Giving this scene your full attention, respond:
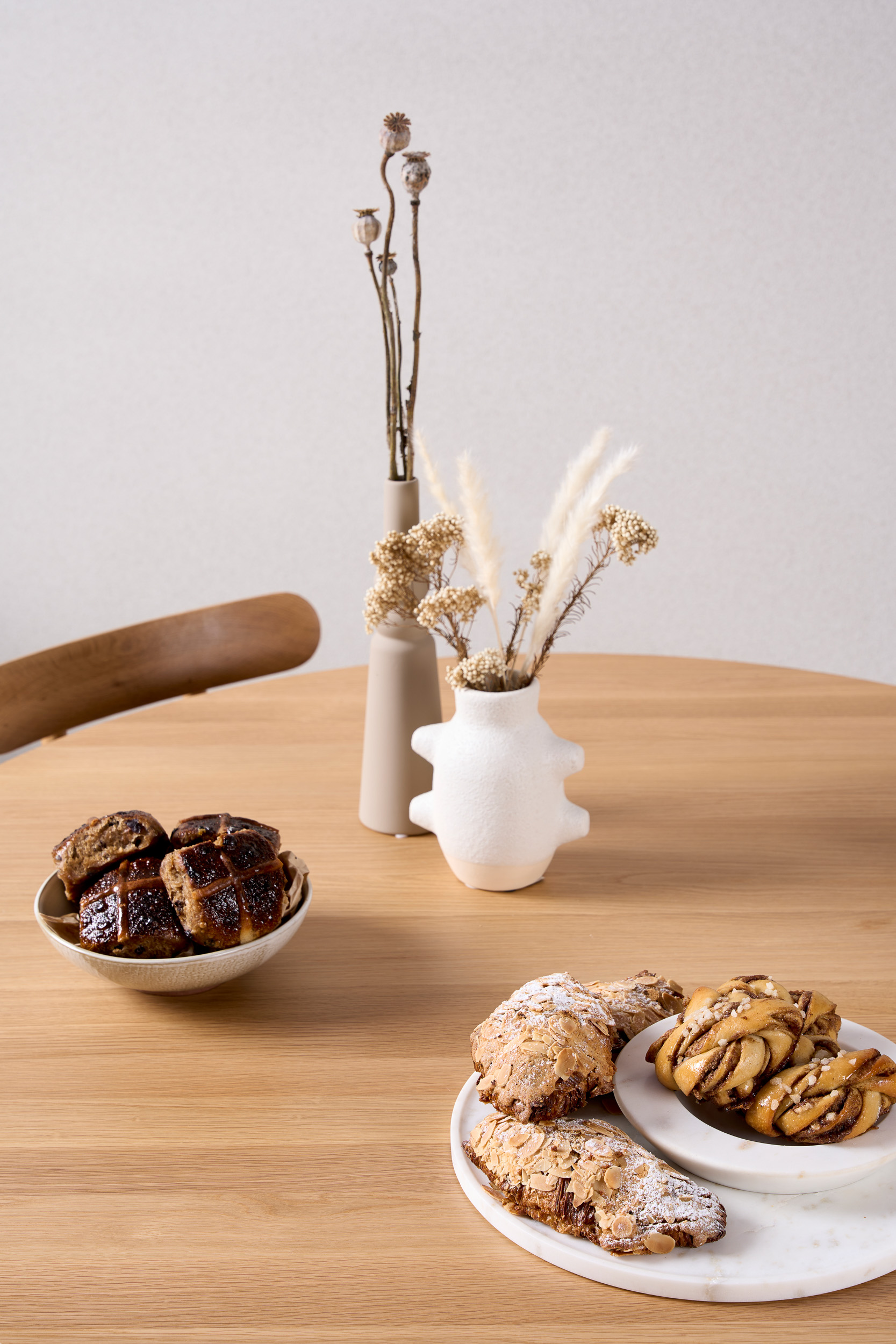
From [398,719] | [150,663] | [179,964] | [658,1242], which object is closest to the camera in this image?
[658,1242]

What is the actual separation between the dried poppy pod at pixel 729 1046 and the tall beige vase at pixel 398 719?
0.50 metres

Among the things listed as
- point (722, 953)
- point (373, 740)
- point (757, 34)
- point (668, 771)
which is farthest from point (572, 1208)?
point (757, 34)

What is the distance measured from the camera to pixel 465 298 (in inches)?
140

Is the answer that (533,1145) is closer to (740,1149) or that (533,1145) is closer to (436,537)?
(740,1149)

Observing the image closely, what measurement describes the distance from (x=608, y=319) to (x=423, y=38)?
Result: 939 millimetres

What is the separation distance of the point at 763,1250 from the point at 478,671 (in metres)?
0.54

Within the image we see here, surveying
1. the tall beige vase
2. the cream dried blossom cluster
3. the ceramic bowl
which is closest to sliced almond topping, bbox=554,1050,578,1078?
the ceramic bowl

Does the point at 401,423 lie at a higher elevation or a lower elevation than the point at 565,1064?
higher

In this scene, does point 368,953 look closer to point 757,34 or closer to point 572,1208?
point 572,1208

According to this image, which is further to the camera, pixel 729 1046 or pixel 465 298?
pixel 465 298

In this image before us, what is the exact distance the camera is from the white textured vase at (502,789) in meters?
1.08

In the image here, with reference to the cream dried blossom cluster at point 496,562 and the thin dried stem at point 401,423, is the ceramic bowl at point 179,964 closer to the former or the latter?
the cream dried blossom cluster at point 496,562

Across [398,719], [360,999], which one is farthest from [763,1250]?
[398,719]

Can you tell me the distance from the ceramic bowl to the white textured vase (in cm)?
21
